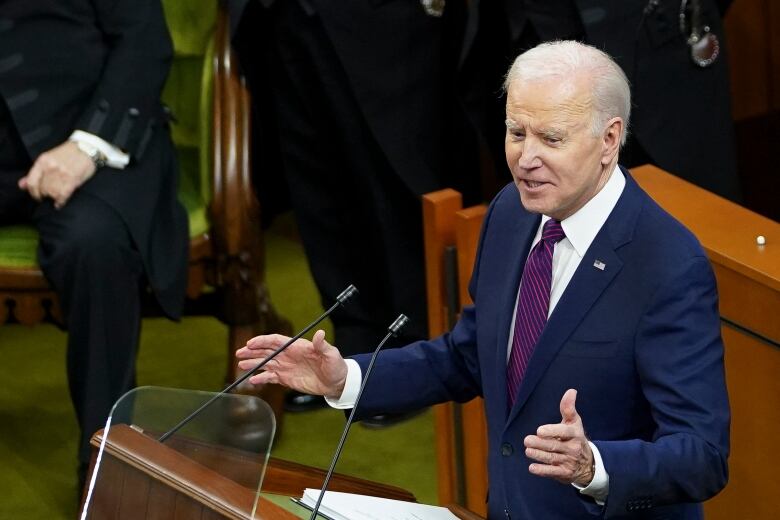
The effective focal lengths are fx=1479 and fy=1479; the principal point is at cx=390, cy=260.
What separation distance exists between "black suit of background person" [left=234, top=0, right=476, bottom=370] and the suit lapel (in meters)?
1.47

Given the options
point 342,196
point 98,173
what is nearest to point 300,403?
point 342,196

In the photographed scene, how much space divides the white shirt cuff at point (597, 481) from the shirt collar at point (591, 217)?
1.00 ft

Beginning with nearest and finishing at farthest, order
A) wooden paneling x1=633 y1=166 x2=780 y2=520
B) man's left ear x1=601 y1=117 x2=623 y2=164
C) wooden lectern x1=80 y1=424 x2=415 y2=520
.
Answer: wooden lectern x1=80 y1=424 x2=415 y2=520 → man's left ear x1=601 y1=117 x2=623 y2=164 → wooden paneling x1=633 y1=166 x2=780 y2=520

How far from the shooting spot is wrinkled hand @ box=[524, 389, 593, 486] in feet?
5.56

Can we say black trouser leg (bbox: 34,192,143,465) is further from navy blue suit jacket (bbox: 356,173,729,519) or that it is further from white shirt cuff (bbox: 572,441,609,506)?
white shirt cuff (bbox: 572,441,609,506)

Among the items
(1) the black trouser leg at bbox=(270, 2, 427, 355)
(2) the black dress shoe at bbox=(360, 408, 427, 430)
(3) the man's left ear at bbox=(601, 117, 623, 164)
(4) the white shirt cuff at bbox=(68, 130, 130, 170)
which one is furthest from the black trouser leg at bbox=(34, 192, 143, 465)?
(3) the man's left ear at bbox=(601, 117, 623, 164)

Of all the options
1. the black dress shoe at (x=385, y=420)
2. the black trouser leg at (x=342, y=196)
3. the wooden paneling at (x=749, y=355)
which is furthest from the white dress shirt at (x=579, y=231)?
the black dress shoe at (x=385, y=420)

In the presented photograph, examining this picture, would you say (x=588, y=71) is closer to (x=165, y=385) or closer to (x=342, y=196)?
(x=342, y=196)

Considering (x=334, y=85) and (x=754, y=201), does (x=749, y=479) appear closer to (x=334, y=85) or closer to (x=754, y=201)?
(x=334, y=85)

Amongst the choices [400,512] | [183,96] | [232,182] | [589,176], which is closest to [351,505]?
[400,512]

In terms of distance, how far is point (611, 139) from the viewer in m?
1.91

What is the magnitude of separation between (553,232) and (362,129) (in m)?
1.47

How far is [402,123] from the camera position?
3.41 m

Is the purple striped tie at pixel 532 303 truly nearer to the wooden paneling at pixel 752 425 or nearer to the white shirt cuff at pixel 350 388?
the white shirt cuff at pixel 350 388
